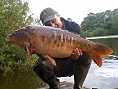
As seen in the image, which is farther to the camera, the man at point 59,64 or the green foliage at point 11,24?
the green foliage at point 11,24

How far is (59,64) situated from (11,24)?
4990mm

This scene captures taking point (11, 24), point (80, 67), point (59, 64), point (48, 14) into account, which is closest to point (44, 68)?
point (59, 64)

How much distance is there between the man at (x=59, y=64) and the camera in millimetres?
4558

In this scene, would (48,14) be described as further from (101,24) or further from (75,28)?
(101,24)

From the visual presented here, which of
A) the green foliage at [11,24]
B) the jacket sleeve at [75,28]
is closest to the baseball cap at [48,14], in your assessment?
the jacket sleeve at [75,28]

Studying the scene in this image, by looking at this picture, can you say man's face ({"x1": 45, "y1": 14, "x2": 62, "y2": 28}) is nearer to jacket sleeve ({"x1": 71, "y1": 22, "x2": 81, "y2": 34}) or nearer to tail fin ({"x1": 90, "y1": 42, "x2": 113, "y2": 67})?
jacket sleeve ({"x1": 71, "y1": 22, "x2": 81, "y2": 34})

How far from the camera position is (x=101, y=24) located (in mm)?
80500

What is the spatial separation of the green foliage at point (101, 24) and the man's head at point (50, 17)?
5946 cm

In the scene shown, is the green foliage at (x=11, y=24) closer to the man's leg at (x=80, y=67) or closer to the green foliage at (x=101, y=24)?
the man's leg at (x=80, y=67)

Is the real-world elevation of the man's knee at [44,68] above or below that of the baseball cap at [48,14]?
below

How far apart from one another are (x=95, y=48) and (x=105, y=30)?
69480 mm

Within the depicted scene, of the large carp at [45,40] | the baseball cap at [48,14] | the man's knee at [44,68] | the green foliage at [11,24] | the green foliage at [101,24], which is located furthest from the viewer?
the green foliage at [101,24]

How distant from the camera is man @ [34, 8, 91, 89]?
4558 millimetres

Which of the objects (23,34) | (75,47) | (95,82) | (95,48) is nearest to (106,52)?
(95,48)
